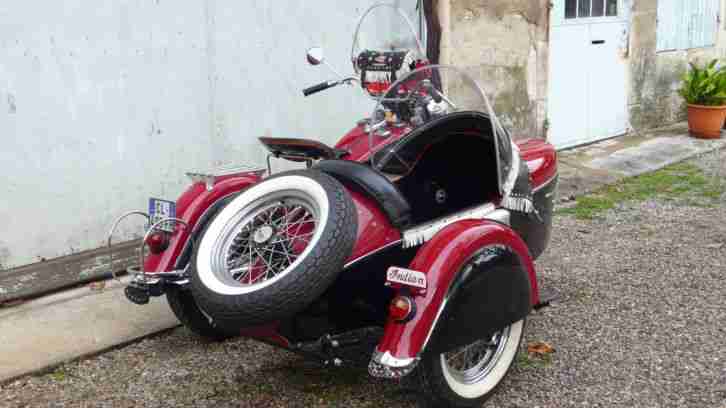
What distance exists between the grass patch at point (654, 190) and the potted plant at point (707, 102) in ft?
5.67

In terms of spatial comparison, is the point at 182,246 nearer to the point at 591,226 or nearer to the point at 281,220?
the point at 281,220

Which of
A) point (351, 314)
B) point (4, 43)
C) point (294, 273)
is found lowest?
point (351, 314)

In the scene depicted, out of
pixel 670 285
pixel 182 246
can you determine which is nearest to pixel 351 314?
pixel 182 246

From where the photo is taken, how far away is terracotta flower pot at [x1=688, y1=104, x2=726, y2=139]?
914 cm

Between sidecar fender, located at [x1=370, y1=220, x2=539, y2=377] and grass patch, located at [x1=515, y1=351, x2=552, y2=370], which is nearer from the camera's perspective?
sidecar fender, located at [x1=370, y1=220, x2=539, y2=377]

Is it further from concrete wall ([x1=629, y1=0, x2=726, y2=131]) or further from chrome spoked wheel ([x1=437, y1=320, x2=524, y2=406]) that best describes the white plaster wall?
concrete wall ([x1=629, y1=0, x2=726, y2=131])

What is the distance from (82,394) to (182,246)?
73cm

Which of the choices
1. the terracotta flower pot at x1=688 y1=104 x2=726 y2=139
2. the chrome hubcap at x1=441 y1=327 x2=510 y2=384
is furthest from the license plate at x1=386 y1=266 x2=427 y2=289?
the terracotta flower pot at x1=688 y1=104 x2=726 y2=139

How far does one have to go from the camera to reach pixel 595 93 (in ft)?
28.6

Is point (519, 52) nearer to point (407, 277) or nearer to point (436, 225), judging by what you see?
point (436, 225)

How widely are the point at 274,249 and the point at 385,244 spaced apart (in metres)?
0.42

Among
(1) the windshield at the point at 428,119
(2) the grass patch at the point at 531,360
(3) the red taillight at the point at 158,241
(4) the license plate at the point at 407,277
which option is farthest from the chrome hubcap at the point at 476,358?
(3) the red taillight at the point at 158,241

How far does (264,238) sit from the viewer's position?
3057 millimetres

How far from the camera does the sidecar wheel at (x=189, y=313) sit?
11.9 feet
